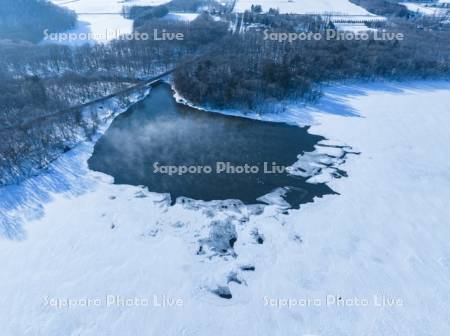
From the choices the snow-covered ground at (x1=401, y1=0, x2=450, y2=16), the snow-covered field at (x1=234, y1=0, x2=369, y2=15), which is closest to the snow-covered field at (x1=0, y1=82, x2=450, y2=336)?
the snow-covered field at (x1=234, y1=0, x2=369, y2=15)

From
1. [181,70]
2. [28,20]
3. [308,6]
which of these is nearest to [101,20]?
[28,20]

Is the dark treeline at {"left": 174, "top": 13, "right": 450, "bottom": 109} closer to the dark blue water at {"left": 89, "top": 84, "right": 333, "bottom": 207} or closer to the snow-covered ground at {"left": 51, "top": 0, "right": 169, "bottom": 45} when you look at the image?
the dark blue water at {"left": 89, "top": 84, "right": 333, "bottom": 207}

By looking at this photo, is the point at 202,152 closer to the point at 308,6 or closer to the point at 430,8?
the point at 308,6

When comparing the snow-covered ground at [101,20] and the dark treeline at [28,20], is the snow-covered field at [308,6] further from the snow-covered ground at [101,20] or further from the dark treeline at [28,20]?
the dark treeline at [28,20]

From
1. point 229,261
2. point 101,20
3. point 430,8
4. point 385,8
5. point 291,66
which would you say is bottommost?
point 229,261

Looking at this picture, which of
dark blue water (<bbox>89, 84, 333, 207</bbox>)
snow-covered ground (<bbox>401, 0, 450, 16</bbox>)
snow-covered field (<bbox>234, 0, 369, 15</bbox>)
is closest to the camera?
dark blue water (<bbox>89, 84, 333, 207</bbox>)

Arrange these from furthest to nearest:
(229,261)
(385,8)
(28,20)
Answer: (385,8), (28,20), (229,261)
